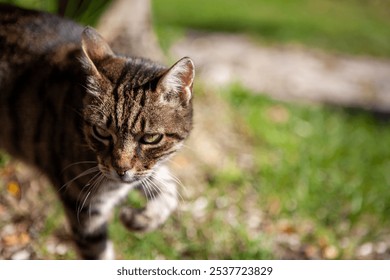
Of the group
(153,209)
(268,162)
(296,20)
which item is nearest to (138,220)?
(153,209)

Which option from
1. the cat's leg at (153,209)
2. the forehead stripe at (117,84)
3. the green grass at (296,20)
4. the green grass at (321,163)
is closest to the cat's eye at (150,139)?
the forehead stripe at (117,84)

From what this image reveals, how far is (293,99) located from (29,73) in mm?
3177

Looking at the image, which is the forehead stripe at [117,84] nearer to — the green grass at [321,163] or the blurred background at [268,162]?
the blurred background at [268,162]

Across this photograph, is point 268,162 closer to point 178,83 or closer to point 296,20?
point 178,83

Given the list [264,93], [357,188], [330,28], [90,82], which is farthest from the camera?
[330,28]

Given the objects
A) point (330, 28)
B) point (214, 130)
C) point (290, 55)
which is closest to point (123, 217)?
point (214, 130)

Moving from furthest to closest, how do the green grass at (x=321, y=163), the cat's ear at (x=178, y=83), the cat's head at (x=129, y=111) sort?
the green grass at (x=321, y=163) < the cat's head at (x=129, y=111) < the cat's ear at (x=178, y=83)

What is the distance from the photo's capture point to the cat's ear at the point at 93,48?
1.93 m

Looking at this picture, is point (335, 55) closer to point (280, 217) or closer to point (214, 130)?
point (214, 130)

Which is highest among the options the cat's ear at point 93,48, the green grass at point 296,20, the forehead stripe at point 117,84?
the cat's ear at point 93,48

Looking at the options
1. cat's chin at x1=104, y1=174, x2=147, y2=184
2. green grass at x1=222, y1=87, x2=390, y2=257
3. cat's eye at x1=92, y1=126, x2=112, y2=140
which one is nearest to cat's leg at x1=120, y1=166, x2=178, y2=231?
cat's chin at x1=104, y1=174, x2=147, y2=184

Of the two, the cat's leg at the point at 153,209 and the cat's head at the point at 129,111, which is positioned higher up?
the cat's head at the point at 129,111

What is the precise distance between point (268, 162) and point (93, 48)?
6.12ft

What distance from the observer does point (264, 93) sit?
4.81 meters
